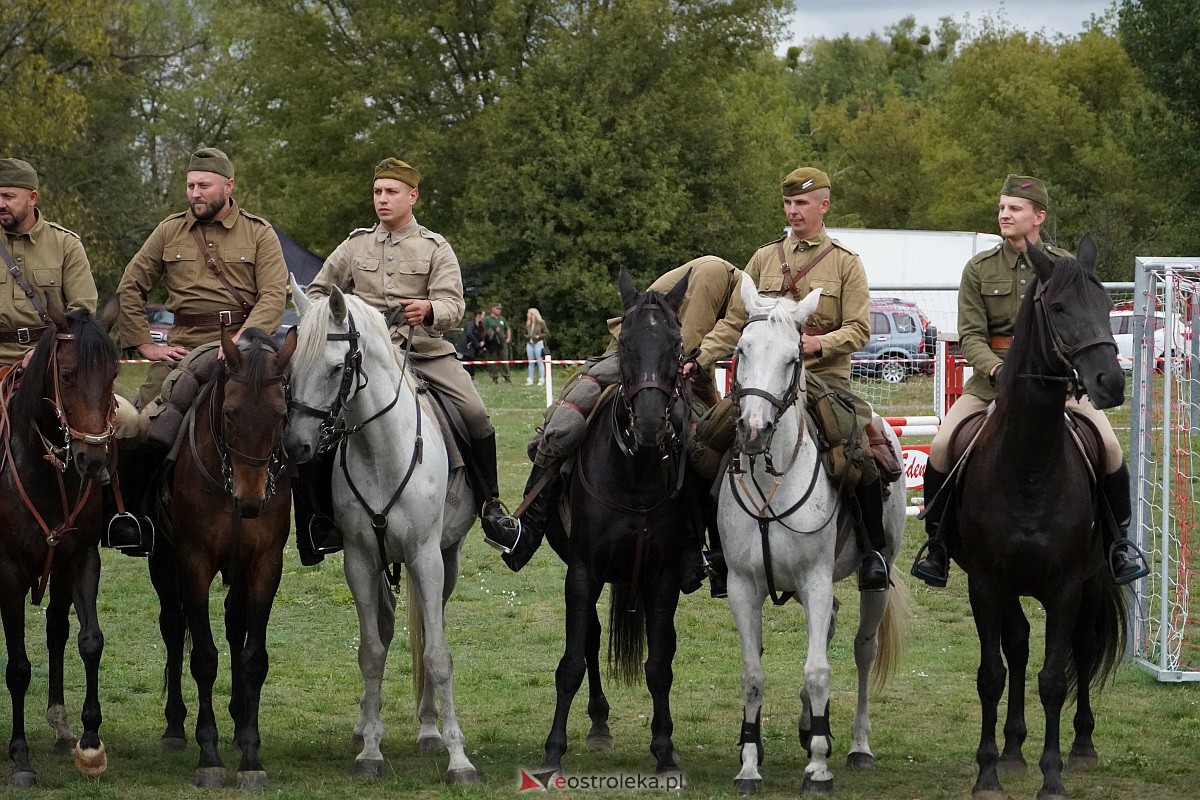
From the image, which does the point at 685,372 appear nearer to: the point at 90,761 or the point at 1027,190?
the point at 1027,190

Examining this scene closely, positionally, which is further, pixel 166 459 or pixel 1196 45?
pixel 1196 45

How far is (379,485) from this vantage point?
7.85 m

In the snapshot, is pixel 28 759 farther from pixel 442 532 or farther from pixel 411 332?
pixel 411 332

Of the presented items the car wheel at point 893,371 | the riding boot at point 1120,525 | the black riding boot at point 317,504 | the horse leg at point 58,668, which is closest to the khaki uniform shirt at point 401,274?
the black riding boot at point 317,504

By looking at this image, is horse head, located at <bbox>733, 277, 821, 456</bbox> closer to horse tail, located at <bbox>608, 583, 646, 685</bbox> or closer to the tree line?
horse tail, located at <bbox>608, 583, 646, 685</bbox>

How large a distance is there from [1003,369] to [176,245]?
4693mm

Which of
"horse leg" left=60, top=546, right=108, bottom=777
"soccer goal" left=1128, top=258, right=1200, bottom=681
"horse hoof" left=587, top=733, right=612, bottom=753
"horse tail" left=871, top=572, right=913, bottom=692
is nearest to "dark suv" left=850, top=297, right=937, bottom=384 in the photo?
"soccer goal" left=1128, top=258, right=1200, bottom=681

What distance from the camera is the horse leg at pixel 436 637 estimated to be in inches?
310

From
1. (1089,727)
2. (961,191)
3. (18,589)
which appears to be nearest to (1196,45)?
(961,191)

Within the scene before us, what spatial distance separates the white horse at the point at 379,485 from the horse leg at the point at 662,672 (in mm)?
986

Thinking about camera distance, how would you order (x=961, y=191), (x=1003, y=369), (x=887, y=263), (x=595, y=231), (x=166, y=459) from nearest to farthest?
(x=1003, y=369)
(x=166, y=459)
(x=887, y=263)
(x=595, y=231)
(x=961, y=191)

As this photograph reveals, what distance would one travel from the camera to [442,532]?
846cm

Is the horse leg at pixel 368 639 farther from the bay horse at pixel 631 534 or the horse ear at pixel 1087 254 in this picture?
the horse ear at pixel 1087 254

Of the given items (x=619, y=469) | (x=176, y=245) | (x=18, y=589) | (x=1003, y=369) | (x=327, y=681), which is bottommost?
(x=327, y=681)
